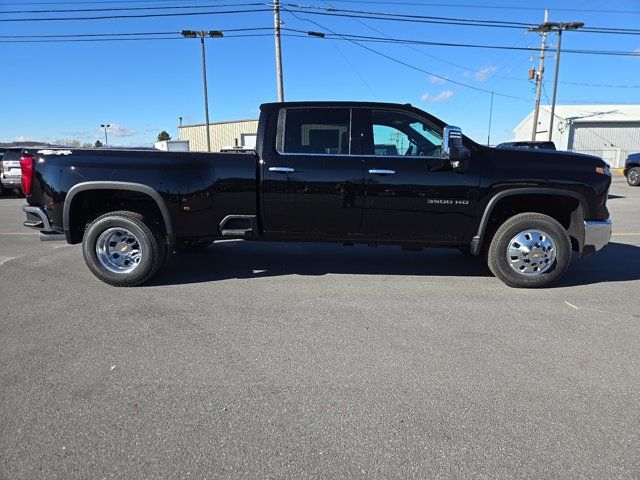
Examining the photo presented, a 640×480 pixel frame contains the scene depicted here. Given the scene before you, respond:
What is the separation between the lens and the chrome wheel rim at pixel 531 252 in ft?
16.5

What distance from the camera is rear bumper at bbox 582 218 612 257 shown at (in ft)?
16.2

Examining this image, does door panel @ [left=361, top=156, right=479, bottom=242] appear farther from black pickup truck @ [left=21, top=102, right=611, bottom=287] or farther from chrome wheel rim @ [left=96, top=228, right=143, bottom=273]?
chrome wheel rim @ [left=96, top=228, right=143, bottom=273]

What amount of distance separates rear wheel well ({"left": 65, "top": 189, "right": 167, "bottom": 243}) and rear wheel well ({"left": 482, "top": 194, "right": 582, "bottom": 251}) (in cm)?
383

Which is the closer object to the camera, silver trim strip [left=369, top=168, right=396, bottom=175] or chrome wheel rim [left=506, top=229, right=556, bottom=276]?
silver trim strip [left=369, top=168, right=396, bottom=175]

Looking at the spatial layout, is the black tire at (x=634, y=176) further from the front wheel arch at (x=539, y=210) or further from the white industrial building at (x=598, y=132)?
the white industrial building at (x=598, y=132)

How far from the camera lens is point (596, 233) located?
4.96 meters

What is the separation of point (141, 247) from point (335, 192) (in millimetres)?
2264

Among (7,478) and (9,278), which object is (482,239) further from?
(9,278)

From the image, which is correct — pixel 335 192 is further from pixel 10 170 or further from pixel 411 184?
pixel 10 170

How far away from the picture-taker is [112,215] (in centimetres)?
508

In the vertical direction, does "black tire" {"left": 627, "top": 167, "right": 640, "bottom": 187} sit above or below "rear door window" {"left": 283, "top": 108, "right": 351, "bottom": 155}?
below

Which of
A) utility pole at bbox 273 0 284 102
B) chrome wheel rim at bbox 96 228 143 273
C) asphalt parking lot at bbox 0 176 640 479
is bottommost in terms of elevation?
asphalt parking lot at bbox 0 176 640 479

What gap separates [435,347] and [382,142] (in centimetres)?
246

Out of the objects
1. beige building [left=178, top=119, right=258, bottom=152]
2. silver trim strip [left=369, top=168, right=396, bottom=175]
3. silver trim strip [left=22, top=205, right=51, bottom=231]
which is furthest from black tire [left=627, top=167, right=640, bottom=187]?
beige building [left=178, top=119, right=258, bottom=152]
